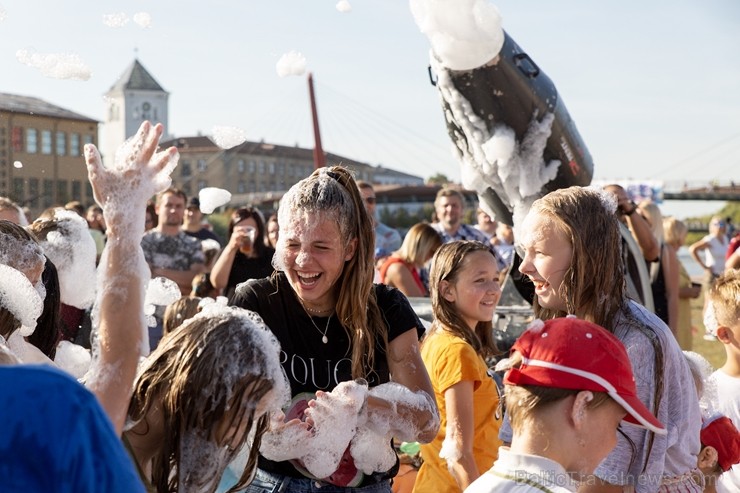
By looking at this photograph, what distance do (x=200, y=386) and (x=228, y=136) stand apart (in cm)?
169

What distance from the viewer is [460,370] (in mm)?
3270

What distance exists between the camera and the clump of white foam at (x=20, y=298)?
7.54 feet

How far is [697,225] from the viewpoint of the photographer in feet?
175

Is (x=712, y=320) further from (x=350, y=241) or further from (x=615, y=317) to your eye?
(x=350, y=241)

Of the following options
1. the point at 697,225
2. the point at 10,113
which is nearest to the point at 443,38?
the point at 10,113

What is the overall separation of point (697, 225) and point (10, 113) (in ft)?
175

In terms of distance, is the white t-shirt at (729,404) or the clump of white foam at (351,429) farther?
the white t-shirt at (729,404)

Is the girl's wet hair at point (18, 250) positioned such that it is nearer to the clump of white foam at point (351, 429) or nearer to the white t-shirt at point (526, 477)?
the clump of white foam at point (351, 429)

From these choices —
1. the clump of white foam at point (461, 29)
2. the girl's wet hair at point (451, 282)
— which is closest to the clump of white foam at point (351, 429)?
the girl's wet hair at point (451, 282)

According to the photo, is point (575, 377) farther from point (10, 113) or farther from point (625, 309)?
point (10, 113)

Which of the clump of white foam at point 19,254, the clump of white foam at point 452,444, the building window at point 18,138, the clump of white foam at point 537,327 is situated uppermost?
the building window at point 18,138

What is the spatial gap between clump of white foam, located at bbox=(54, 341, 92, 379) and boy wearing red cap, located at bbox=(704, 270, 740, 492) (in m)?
2.40

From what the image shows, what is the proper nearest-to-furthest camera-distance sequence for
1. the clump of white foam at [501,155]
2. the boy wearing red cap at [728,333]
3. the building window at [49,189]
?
the boy wearing red cap at [728,333], the clump of white foam at [501,155], the building window at [49,189]

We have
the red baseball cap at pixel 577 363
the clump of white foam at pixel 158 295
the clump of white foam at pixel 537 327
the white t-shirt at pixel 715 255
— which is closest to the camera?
the red baseball cap at pixel 577 363
